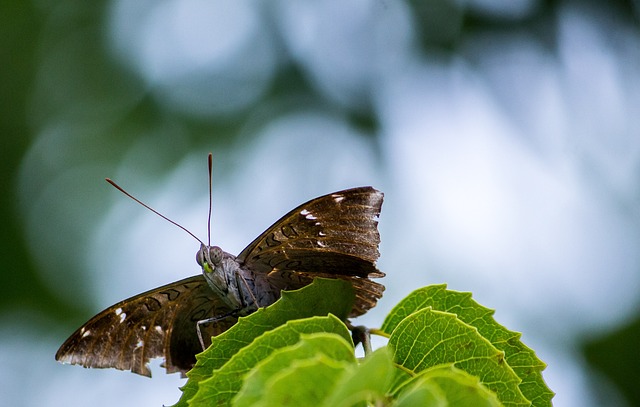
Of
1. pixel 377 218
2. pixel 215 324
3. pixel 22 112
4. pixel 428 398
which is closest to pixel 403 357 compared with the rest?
pixel 428 398

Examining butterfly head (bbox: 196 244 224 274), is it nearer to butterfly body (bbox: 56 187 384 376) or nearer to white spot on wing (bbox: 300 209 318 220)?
butterfly body (bbox: 56 187 384 376)

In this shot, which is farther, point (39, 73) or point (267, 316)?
point (39, 73)

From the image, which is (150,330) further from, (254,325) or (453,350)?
(453,350)

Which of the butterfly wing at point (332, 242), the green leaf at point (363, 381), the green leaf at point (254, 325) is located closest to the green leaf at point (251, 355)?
the green leaf at point (254, 325)

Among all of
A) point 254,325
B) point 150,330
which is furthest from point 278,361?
point 150,330

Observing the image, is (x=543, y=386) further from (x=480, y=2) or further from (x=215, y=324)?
(x=480, y=2)

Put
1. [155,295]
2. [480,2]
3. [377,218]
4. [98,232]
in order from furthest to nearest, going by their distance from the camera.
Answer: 1. [480,2]
2. [98,232]
3. [155,295]
4. [377,218]
